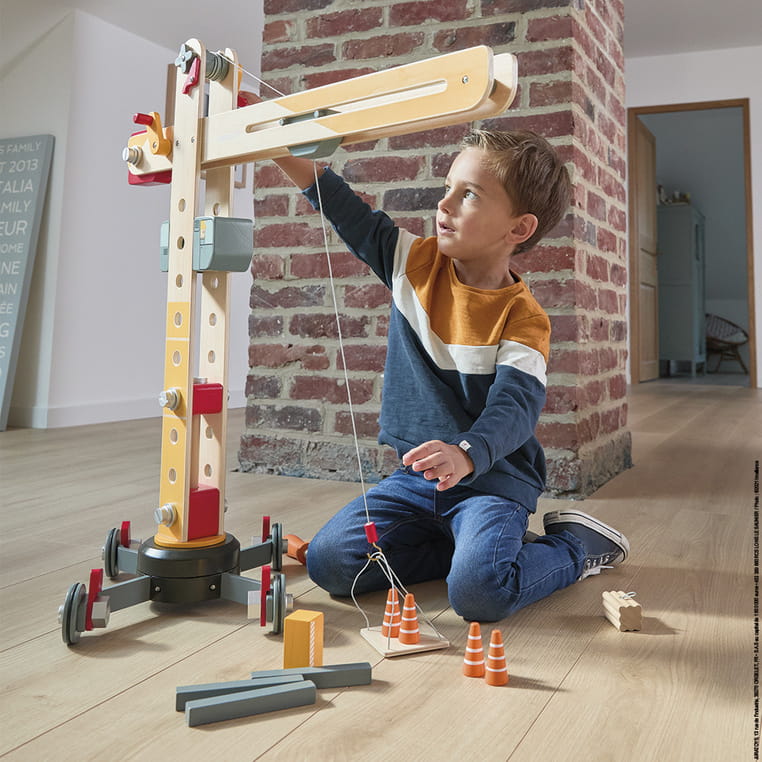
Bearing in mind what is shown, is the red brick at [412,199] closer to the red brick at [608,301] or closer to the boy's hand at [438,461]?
the red brick at [608,301]

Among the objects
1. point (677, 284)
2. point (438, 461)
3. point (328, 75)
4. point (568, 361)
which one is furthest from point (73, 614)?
point (677, 284)

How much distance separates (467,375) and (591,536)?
35cm

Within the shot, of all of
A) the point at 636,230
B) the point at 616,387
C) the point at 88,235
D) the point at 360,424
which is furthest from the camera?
the point at 636,230

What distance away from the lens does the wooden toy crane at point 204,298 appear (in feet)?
3.21

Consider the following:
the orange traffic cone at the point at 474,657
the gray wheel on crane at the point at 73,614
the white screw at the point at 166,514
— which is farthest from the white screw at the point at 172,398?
the orange traffic cone at the point at 474,657

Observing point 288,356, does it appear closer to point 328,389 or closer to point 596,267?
point 328,389

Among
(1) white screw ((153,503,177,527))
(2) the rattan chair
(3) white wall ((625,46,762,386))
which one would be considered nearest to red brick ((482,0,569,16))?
(1) white screw ((153,503,177,527))

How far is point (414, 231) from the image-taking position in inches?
79.6

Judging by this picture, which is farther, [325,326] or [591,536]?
[325,326]

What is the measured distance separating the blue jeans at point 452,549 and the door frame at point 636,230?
485 centimetres

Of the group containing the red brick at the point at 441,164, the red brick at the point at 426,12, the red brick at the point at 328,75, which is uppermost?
the red brick at the point at 426,12

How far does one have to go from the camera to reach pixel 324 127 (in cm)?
95

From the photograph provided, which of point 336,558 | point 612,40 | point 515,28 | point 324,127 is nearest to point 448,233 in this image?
point 324,127

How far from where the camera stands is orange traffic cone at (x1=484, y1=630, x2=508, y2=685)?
34.5 inches
